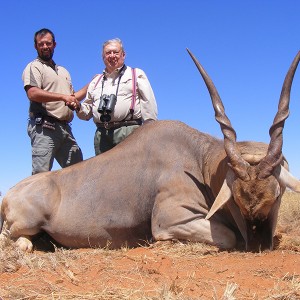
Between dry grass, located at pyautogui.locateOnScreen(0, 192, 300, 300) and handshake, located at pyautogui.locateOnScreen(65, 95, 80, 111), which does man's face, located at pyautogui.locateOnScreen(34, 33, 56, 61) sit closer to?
handshake, located at pyautogui.locateOnScreen(65, 95, 80, 111)

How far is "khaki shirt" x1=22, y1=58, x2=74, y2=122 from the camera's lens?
760 cm

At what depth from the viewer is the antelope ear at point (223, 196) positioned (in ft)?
16.2

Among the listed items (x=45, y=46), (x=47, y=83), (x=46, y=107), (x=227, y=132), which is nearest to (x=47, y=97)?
(x=46, y=107)

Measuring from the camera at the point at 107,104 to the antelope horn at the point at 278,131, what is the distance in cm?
228

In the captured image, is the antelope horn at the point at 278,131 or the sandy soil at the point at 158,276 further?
the antelope horn at the point at 278,131

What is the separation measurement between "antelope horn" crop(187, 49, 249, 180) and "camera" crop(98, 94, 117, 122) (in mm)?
1352

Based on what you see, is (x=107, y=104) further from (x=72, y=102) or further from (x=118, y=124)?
(x=72, y=102)

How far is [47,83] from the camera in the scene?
7.73m

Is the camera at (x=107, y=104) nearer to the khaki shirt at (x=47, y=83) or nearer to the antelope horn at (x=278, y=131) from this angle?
the khaki shirt at (x=47, y=83)

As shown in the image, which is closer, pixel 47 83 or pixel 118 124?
pixel 118 124

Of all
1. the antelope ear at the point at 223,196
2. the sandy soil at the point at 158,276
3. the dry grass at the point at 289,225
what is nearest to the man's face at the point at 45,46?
the sandy soil at the point at 158,276

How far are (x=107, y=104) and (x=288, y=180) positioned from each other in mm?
2680

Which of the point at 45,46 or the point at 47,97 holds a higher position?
the point at 45,46

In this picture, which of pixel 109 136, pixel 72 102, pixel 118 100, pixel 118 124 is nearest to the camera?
pixel 118 100
